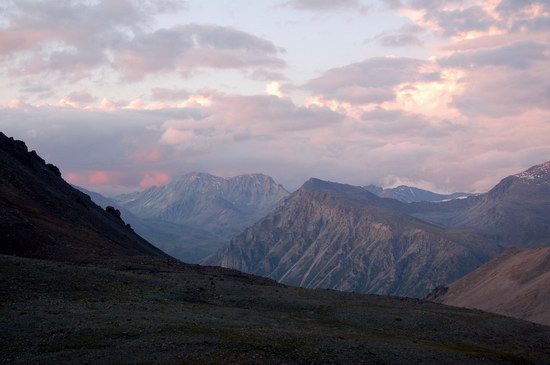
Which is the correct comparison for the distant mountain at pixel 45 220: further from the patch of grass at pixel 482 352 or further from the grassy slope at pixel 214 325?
the patch of grass at pixel 482 352

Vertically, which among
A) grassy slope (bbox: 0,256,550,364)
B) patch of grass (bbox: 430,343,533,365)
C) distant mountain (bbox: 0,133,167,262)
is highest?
distant mountain (bbox: 0,133,167,262)

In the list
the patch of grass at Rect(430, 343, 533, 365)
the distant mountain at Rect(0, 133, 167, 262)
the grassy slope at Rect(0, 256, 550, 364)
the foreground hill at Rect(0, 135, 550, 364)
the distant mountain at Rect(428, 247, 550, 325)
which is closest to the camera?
the grassy slope at Rect(0, 256, 550, 364)

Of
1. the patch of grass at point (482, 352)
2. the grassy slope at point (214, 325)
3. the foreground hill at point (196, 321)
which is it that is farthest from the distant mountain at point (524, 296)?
the patch of grass at point (482, 352)

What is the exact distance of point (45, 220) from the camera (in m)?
107

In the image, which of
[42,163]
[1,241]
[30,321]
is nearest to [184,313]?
[30,321]

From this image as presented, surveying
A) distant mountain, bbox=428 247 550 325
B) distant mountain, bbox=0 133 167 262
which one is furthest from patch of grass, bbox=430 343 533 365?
distant mountain, bbox=428 247 550 325

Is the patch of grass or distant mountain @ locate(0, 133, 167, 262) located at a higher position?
distant mountain @ locate(0, 133, 167, 262)

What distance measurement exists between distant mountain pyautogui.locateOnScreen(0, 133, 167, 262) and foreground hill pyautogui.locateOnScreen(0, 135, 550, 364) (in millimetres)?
460

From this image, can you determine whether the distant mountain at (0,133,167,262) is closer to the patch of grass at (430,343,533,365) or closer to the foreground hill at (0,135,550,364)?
the foreground hill at (0,135,550,364)

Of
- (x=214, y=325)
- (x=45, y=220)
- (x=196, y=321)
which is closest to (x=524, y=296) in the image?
(x=45, y=220)

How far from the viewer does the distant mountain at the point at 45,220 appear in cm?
8756

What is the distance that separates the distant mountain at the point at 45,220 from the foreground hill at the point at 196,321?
46 centimetres

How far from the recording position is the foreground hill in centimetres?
4166

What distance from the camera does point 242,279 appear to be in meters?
89.6
